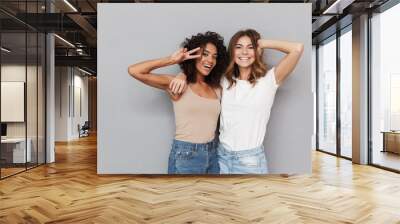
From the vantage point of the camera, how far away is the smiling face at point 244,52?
5.51m

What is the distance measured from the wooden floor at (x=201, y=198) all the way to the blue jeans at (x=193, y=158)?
9.1 inches

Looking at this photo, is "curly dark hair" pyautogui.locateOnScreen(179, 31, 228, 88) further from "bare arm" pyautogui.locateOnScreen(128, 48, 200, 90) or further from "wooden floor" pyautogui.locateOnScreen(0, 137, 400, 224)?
"wooden floor" pyautogui.locateOnScreen(0, 137, 400, 224)

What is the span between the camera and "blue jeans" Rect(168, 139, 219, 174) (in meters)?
5.57

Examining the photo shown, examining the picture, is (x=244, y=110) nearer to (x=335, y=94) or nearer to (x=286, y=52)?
(x=286, y=52)

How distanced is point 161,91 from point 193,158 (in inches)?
40.8

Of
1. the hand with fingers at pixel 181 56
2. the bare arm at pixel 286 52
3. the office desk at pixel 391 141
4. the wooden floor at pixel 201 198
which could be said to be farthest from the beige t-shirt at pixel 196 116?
the office desk at pixel 391 141

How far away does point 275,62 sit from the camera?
18.6 feet

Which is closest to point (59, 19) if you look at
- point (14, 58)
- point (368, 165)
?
point (14, 58)

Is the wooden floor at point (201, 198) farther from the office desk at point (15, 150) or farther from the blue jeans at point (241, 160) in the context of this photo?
the office desk at point (15, 150)

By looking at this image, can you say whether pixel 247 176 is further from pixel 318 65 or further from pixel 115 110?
pixel 318 65

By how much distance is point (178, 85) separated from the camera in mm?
5504

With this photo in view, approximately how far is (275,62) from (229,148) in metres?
1.36

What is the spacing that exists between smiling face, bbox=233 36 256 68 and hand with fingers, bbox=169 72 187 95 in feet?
2.52

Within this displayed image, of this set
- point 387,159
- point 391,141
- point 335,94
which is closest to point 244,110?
point 391,141
